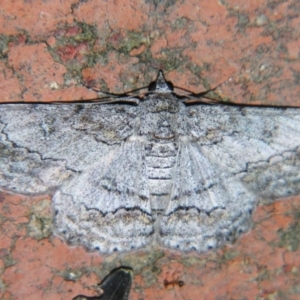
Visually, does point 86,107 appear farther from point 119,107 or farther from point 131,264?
point 131,264

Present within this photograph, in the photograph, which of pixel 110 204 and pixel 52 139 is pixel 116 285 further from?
pixel 52 139

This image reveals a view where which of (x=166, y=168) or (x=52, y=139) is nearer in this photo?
(x=52, y=139)

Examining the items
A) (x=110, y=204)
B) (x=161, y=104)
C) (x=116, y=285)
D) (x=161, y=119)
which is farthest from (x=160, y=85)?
(x=116, y=285)

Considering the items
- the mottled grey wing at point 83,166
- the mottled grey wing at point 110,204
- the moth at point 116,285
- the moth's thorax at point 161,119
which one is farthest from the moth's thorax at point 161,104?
the moth at point 116,285

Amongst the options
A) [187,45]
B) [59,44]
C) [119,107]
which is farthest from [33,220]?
[187,45]

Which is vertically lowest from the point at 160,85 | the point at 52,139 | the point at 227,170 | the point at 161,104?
the point at 227,170

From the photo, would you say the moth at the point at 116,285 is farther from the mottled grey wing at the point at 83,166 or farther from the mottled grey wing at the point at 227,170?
the mottled grey wing at the point at 227,170

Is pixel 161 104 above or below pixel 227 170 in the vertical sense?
above
